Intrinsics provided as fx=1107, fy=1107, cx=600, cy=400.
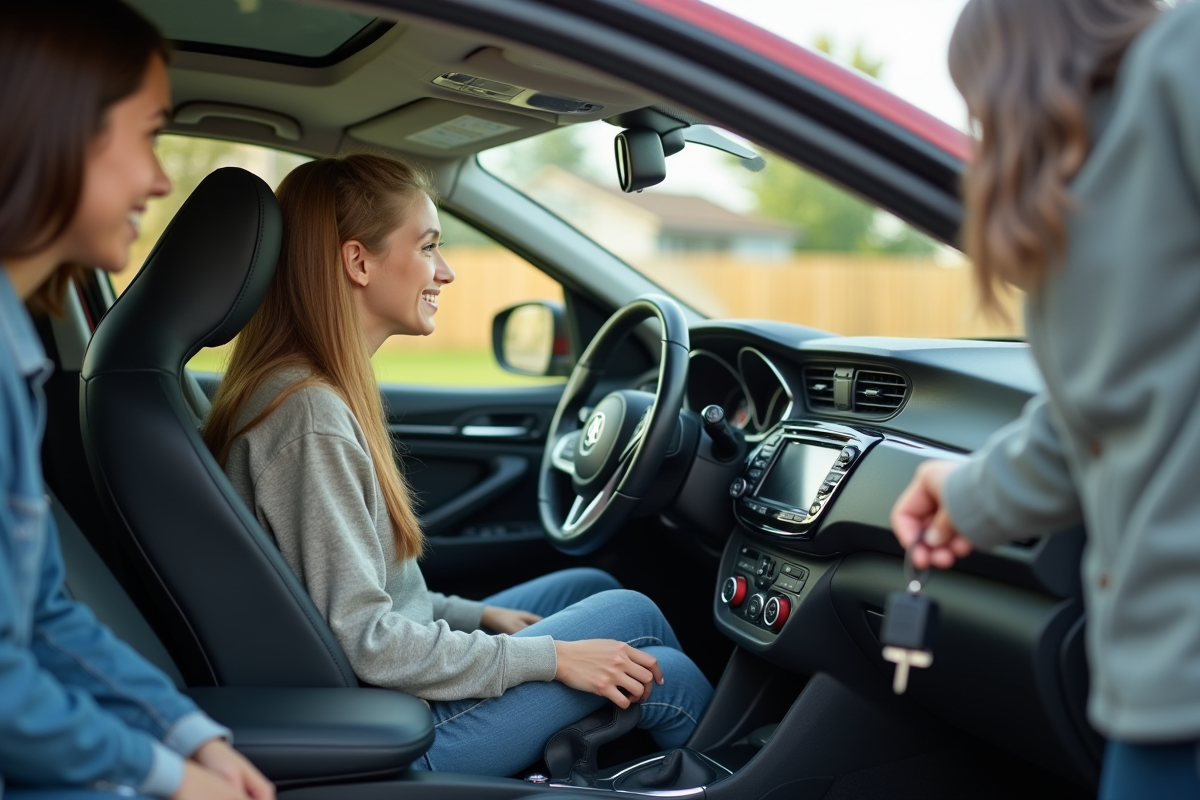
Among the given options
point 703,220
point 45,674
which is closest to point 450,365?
point 45,674

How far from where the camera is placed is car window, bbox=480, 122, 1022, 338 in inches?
841

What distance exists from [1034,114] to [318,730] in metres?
1.13

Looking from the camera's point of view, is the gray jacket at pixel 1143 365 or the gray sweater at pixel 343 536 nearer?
the gray jacket at pixel 1143 365

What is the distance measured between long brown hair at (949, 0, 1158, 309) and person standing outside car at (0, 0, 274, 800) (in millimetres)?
877

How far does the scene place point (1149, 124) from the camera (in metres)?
0.92

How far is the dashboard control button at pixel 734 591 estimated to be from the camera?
7.73ft

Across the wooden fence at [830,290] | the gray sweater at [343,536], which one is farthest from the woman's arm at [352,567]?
the wooden fence at [830,290]

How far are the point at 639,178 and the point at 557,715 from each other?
122 cm

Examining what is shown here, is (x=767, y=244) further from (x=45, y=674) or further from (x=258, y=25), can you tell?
(x=45, y=674)

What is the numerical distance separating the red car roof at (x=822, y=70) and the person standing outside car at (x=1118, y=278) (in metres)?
0.23

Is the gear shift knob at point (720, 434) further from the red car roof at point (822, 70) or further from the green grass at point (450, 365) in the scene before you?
the green grass at point (450, 365)

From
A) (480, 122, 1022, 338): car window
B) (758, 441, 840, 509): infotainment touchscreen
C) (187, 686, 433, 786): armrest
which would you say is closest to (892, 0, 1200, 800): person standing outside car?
(187, 686, 433, 786): armrest

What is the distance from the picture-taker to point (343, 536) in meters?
1.68

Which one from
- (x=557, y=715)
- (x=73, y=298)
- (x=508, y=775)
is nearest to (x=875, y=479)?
(x=557, y=715)
